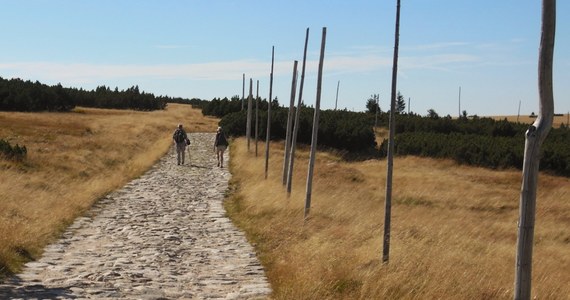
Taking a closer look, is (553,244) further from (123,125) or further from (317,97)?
(123,125)

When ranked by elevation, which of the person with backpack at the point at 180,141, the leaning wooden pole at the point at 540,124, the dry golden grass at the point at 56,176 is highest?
the leaning wooden pole at the point at 540,124

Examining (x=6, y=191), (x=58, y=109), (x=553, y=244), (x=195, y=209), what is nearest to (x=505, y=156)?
(x=553, y=244)

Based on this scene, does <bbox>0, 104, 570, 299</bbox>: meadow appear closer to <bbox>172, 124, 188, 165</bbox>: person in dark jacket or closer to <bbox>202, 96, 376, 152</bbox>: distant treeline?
<bbox>172, 124, 188, 165</bbox>: person in dark jacket

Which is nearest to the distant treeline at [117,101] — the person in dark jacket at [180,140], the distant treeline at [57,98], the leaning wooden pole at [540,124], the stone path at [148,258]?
the distant treeline at [57,98]

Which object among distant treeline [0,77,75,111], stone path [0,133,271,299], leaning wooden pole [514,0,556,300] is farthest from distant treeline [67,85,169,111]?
leaning wooden pole [514,0,556,300]

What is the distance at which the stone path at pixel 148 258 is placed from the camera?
7139 mm

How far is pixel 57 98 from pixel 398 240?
72396mm

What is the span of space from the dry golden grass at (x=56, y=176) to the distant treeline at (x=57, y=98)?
2660 centimetres

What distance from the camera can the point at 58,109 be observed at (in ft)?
250

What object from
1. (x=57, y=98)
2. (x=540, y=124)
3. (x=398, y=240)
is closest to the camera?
(x=540, y=124)

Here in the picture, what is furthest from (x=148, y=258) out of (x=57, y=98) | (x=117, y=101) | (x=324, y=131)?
(x=117, y=101)

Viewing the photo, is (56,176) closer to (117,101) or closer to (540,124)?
(540,124)

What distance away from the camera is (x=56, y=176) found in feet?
64.4

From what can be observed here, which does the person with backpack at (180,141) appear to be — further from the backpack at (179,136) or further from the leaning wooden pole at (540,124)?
the leaning wooden pole at (540,124)
